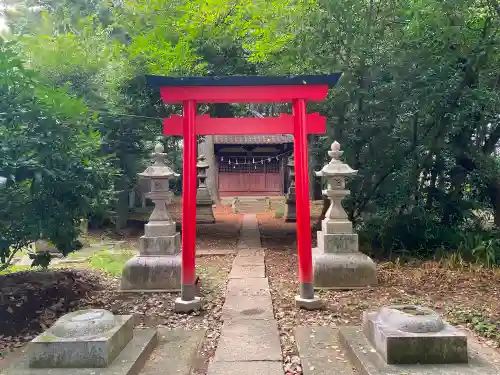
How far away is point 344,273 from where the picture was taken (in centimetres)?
647

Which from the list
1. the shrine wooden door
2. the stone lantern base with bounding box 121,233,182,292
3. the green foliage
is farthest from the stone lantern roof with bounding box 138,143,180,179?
the shrine wooden door

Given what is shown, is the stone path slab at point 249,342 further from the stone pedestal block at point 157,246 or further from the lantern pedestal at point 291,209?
the lantern pedestal at point 291,209

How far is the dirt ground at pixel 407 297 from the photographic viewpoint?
15.5ft

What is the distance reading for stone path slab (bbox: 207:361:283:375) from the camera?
3.62m

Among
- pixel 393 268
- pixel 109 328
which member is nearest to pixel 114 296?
pixel 109 328

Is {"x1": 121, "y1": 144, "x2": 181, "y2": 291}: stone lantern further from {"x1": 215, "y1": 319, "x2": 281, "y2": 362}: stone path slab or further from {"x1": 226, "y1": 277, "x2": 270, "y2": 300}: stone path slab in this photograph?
{"x1": 215, "y1": 319, "x2": 281, "y2": 362}: stone path slab

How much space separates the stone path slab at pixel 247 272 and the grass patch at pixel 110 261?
2.07m

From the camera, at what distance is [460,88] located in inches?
316

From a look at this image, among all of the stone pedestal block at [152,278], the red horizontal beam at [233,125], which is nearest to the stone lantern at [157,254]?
the stone pedestal block at [152,278]

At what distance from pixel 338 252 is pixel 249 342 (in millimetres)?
2879

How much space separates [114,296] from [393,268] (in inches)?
186

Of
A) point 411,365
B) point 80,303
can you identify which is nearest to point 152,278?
point 80,303

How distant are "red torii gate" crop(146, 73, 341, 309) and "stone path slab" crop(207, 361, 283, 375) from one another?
1.72 m

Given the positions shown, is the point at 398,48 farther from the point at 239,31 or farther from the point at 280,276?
the point at 280,276
